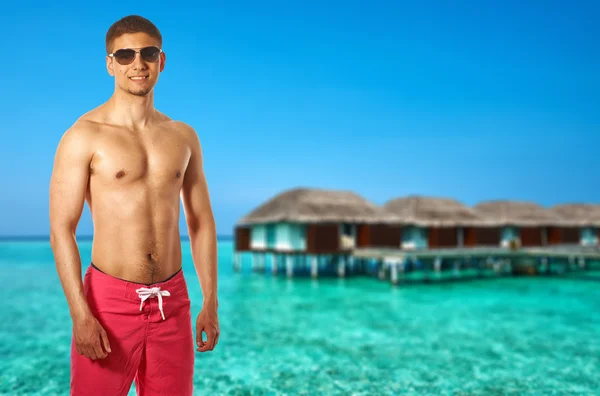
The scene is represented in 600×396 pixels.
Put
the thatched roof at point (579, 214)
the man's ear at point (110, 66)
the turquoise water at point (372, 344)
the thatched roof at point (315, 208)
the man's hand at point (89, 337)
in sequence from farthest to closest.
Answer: the thatched roof at point (579, 214), the thatched roof at point (315, 208), the turquoise water at point (372, 344), the man's ear at point (110, 66), the man's hand at point (89, 337)

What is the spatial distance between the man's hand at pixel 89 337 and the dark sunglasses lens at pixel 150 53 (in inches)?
37.6

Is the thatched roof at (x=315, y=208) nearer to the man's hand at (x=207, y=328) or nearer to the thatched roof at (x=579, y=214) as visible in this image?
the thatched roof at (x=579, y=214)

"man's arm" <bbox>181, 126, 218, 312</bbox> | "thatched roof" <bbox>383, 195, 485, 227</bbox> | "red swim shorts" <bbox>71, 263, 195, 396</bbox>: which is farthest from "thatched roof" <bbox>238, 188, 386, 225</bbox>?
"red swim shorts" <bbox>71, 263, 195, 396</bbox>

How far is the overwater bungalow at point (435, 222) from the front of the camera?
22438 millimetres

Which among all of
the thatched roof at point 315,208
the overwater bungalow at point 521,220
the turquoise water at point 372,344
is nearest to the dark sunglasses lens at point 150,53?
the turquoise water at point 372,344

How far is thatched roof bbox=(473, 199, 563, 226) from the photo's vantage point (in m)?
26.1

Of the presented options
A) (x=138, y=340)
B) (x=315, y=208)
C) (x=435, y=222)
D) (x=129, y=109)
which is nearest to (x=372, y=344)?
(x=138, y=340)

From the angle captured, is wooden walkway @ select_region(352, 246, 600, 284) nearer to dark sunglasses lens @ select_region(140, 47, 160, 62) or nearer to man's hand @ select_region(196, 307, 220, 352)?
man's hand @ select_region(196, 307, 220, 352)

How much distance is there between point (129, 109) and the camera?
1.74 metres


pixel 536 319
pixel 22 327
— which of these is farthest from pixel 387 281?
pixel 22 327

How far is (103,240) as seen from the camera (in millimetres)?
1671

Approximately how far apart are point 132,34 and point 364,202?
70.1 ft

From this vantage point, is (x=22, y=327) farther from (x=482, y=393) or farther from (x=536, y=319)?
(x=536, y=319)

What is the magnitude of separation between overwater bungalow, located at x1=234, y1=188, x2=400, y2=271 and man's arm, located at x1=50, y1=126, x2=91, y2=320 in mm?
18103
